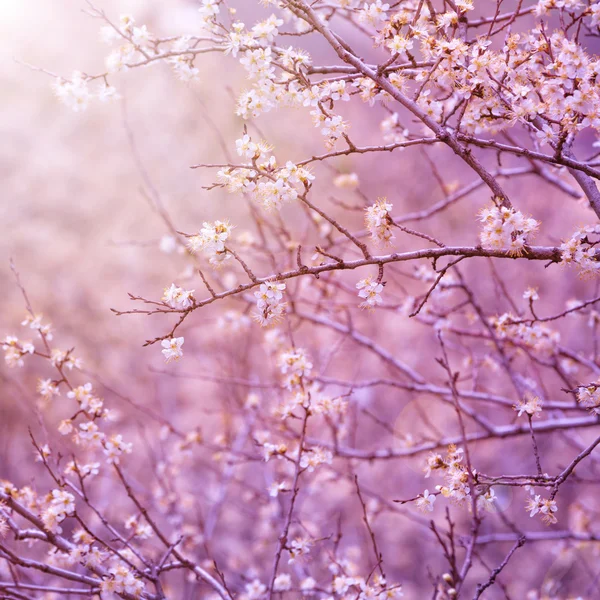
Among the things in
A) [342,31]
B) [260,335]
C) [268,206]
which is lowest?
[268,206]

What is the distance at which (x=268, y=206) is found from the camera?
1632 millimetres

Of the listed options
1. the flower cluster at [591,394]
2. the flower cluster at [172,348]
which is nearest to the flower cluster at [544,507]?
the flower cluster at [591,394]

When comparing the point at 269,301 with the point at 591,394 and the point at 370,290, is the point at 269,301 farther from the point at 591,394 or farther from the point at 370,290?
the point at 591,394

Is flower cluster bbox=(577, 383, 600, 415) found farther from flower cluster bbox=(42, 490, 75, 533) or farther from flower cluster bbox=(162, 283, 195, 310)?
flower cluster bbox=(42, 490, 75, 533)

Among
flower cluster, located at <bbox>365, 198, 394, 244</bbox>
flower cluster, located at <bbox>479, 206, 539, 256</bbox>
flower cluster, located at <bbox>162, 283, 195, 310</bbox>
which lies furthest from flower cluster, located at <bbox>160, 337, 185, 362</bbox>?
flower cluster, located at <bbox>479, 206, 539, 256</bbox>

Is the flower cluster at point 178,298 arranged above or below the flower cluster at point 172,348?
above

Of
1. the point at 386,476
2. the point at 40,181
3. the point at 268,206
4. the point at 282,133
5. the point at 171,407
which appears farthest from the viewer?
the point at 282,133

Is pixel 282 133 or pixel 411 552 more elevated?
pixel 282 133

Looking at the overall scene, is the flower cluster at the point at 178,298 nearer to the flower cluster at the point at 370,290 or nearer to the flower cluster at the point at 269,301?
the flower cluster at the point at 269,301

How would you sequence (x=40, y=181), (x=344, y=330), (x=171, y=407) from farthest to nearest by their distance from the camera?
(x=40, y=181), (x=171, y=407), (x=344, y=330)

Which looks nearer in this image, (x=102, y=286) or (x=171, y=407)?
(x=171, y=407)

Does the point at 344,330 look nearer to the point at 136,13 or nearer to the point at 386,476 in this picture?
the point at 386,476

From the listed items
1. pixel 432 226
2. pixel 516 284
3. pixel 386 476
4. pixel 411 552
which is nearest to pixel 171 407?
pixel 386 476

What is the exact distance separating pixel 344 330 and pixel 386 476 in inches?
203
